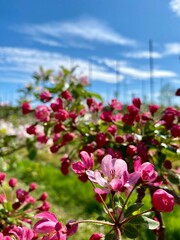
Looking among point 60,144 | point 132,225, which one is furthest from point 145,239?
point 132,225

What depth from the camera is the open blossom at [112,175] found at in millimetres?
778

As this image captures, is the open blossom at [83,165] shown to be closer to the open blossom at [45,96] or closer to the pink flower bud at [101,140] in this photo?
the pink flower bud at [101,140]

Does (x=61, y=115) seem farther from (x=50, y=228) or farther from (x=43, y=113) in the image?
(x=50, y=228)

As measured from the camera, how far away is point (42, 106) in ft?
4.48

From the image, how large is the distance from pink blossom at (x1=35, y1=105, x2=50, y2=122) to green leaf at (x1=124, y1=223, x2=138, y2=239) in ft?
2.13

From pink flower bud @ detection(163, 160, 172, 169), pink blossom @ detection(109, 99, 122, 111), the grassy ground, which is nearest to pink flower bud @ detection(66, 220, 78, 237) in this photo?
pink flower bud @ detection(163, 160, 172, 169)

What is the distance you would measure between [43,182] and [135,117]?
7.02 metres

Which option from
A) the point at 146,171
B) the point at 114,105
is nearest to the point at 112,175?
the point at 146,171

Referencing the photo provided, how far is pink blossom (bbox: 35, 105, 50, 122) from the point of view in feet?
4.48

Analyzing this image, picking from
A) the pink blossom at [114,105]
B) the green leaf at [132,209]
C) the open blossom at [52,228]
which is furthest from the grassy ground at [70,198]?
the open blossom at [52,228]

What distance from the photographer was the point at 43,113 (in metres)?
1.38

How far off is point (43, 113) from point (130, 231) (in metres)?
0.67

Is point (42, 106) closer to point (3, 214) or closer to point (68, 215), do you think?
point (3, 214)

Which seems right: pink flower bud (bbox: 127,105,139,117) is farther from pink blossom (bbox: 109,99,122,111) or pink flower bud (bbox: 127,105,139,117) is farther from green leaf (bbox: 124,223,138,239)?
green leaf (bbox: 124,223,138,239)
